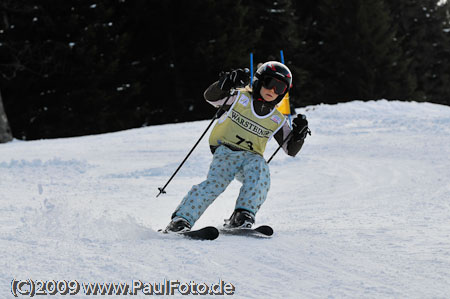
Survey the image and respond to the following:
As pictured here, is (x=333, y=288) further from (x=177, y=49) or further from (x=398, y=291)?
(x=177, y=49)

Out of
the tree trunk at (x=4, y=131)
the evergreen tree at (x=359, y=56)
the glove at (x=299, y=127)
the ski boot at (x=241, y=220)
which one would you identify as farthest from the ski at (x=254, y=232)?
the evergreen tree at (x=359, y=56)

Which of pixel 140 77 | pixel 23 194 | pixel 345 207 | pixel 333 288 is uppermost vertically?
pixel 333 288

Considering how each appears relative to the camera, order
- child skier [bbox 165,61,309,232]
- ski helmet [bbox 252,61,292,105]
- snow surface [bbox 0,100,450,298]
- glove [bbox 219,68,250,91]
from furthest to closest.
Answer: ski helmet [bbox 252,61,292,105] < glove [bbox 219,68,250,91] < child skier [bbox 165,61,309,232] < snow surface [bbox 0,100,450,298]

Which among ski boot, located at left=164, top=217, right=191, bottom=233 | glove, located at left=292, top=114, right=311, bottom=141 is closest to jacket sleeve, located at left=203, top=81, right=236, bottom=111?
glove, located at left=292, top=114, right=311, bottom=141

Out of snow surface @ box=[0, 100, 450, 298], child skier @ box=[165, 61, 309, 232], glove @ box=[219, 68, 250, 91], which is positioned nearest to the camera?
snow surface @ box=[0, 100, 450, 298]

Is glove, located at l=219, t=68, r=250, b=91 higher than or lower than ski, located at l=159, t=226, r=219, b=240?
higher

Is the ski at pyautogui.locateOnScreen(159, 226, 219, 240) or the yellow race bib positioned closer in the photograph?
the ski at pyautogui.locateOnScreen(159, 226, 219, 240)

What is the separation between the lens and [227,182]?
13.7ft

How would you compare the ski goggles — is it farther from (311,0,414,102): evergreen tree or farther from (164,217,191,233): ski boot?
(311,0,414,102): evergreen tree

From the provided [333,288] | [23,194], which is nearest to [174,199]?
[23,194]

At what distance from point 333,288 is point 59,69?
57.5 feet

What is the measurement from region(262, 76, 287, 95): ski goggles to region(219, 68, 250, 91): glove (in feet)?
0.55

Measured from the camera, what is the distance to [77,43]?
1858 cm

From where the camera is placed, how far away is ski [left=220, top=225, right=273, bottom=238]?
12.0 feet
